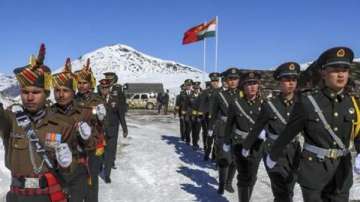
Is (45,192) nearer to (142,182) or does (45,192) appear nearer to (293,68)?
(293,68)

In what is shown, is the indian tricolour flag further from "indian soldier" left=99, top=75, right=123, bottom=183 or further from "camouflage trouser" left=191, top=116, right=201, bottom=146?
"indian soldier" left=99, top=75, right=123, bottom=183

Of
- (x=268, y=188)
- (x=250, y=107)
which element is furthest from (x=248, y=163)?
(x=268, y=188)


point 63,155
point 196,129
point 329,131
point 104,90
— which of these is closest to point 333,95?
point 329,131

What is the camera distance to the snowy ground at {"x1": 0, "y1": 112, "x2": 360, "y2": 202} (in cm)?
902

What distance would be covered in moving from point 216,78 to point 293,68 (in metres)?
7.02

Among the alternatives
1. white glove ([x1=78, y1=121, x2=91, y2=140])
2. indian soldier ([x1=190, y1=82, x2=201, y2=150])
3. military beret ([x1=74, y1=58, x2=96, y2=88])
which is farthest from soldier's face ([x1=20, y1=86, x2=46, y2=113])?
indian soldier ([x1=190, y1=82, x2=201, y2=150])

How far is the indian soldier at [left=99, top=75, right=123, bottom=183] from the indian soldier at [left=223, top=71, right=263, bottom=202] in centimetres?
295

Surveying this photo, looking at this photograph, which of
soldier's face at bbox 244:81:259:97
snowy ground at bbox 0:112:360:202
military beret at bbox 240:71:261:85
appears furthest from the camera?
snowy ground at bbox 0:112:360:202

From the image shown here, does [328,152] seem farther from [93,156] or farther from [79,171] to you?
[93,156]

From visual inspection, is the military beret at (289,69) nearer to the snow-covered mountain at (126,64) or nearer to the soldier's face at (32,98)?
the soldier's face at (32,98)

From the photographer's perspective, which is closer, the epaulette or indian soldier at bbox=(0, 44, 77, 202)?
indian soldier at bbox=(0, 44, 77, 202)

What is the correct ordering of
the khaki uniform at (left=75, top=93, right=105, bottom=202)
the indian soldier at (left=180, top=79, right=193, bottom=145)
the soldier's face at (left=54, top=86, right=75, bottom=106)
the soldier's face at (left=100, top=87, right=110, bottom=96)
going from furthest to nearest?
the indian soldier at (left=180, top=79, right=193, bottom=145) < the soldier's face at (left=100, top=87, right=110, bottom=96) < the khaki uniform at (left=75, top=93, right=105, bottom=202) < the soldier's face at (left=54, top=86, right=75, bottom=106)

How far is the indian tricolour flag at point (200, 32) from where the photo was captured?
94.7 ft

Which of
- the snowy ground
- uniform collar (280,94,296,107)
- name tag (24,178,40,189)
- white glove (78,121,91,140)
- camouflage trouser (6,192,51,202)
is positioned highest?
uniform collar (280,94,296,107)
